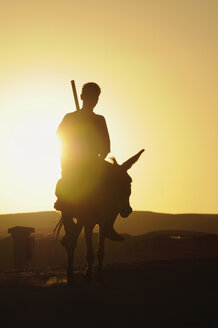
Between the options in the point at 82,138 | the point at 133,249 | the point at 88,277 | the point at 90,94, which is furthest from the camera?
the point at 133,249

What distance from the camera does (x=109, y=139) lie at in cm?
1130

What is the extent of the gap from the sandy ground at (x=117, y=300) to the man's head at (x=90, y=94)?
2.78m

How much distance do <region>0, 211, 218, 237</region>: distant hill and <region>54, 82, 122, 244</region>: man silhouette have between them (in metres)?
67.7

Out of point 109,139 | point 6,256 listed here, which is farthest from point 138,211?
point 109,139

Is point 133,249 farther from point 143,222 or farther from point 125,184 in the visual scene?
point 143,222

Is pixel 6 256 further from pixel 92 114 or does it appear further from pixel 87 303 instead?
pixel 87 303

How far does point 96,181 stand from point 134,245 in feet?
77.6

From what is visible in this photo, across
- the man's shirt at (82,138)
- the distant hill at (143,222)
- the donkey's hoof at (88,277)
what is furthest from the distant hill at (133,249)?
the distant hill at (143,222)

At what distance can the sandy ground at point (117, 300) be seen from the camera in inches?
260

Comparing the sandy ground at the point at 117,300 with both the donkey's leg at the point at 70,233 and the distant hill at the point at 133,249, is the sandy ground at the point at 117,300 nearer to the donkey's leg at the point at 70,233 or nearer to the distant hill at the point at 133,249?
the donkey's leg at the point at 70,233

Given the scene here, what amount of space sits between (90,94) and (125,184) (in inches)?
62.6

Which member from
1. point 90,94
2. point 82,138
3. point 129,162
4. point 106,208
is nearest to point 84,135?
point 82,138

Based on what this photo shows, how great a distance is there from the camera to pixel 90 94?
11125 mm

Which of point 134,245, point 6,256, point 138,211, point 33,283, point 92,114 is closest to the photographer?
point 33,283
